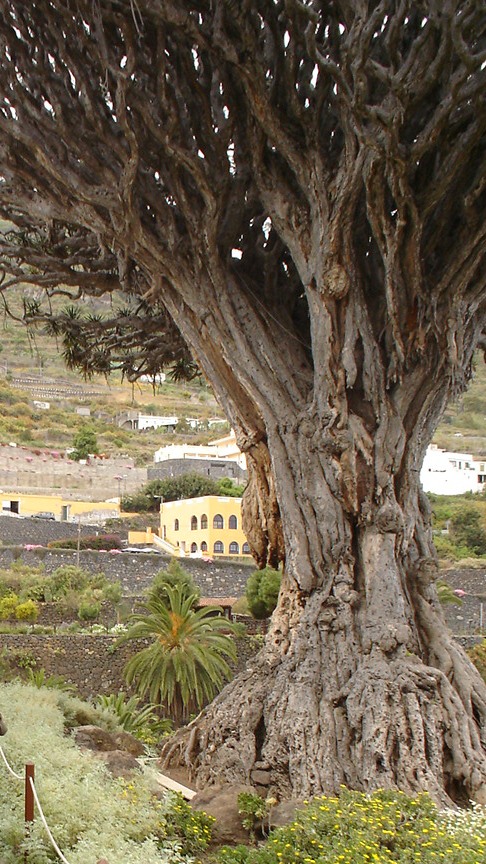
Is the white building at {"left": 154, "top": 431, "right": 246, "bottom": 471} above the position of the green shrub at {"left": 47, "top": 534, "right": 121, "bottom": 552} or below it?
above

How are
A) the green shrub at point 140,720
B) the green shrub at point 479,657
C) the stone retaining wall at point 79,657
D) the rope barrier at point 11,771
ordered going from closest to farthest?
the rope barrier at point 11,771 → the green shrub at point 140,720 → the green shrub at point 479,657 → the stone retaining wall at point 79,657

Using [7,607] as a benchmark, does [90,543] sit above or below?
above

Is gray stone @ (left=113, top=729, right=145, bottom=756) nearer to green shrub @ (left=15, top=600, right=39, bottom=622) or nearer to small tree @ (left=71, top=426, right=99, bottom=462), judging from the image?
green shrub @ (left=15, top=600, right=39, bottom=622)

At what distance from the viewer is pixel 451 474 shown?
6309 centimetres

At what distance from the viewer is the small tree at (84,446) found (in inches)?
2537

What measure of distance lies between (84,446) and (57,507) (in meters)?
15.6

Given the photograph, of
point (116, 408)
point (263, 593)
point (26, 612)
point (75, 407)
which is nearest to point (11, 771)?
point (263, 593)

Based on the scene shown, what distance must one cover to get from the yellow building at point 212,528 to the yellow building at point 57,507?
606 cm

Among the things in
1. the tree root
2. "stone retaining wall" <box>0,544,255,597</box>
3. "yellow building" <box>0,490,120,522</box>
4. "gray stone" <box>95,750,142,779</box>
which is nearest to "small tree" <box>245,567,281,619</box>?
"stone retaining wall" <box>0,544,255,597</box>

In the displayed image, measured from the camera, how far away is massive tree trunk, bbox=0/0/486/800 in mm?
6719

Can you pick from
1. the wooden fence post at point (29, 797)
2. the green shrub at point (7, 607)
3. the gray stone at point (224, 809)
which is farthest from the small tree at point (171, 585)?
the wooden fence post at point (29, 797)

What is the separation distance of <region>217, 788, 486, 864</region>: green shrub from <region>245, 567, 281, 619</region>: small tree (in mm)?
19511

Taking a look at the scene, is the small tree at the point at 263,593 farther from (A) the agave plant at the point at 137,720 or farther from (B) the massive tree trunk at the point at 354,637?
(B) the massive tree trunk at the point at 354,637

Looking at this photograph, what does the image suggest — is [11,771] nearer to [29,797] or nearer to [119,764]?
[29,797]
